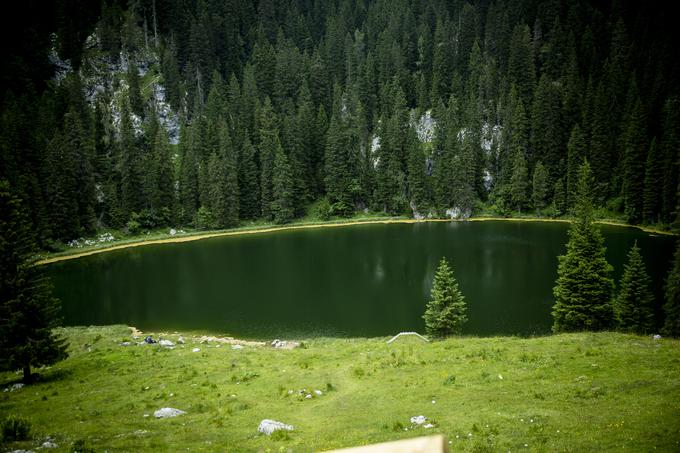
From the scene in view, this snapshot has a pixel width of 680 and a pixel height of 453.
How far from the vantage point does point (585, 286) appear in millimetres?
33281

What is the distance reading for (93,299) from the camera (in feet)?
183

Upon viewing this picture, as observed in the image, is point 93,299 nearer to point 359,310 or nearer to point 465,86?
point 359,310

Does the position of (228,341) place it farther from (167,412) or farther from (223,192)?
(223,192)

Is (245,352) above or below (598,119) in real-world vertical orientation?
below

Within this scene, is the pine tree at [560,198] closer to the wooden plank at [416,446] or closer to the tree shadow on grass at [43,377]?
the tree shadow on grass at [43,377]

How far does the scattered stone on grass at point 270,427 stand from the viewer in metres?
15.7

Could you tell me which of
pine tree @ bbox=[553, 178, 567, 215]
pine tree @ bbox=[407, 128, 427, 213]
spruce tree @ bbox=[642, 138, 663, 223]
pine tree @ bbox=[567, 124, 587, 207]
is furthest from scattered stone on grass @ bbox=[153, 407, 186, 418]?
pine tree @ bbox=[567, 124, 587, 207]

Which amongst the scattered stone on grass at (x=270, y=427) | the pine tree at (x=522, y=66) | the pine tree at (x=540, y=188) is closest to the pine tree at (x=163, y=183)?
the pine tree at (x=540, y=188)

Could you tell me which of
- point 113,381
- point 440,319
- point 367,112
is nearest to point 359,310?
point 440,319

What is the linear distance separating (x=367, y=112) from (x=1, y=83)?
8872cm

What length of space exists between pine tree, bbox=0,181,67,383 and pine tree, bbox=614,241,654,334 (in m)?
37.5

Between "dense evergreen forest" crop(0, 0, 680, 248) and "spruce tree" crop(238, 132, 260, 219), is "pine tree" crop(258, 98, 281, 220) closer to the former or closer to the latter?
"dense evergreen forest" crop(0, 0, 680, 248)

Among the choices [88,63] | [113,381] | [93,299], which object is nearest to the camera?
[113,381]

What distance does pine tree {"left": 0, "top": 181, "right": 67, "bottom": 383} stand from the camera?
24.2m
